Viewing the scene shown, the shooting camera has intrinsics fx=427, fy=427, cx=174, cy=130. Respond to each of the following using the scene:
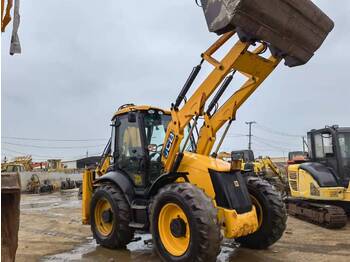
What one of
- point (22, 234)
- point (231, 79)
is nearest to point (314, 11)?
point (231, 79)

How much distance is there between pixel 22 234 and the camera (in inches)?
372

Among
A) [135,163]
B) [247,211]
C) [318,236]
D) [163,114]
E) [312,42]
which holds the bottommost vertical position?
[318,236]

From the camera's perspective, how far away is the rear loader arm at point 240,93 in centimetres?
645

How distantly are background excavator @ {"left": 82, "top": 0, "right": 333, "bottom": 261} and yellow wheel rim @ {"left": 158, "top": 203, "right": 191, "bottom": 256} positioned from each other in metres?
0.01

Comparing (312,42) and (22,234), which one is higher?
(312,42)

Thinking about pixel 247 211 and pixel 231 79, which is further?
pixel 231 79

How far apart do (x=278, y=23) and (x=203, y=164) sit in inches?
93.3

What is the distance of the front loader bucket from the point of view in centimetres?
557

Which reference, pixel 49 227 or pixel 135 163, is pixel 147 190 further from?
pixel 49 227

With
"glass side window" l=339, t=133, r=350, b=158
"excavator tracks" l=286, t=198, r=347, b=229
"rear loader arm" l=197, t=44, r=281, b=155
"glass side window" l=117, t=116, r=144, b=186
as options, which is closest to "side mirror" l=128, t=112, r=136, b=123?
"glass side window" l=117, t=116, r=144, b=186

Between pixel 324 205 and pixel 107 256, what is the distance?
5.78m

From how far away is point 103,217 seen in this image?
7.93m

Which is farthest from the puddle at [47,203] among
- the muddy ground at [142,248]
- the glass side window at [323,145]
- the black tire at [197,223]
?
the black tire at [197,223]

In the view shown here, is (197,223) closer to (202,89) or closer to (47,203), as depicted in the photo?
(202,89)
